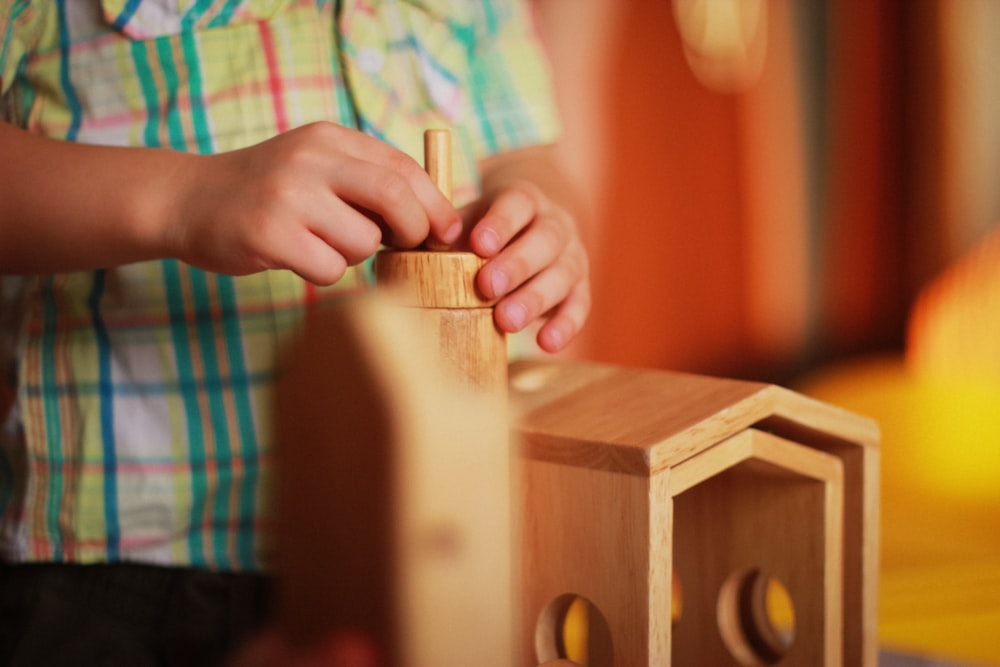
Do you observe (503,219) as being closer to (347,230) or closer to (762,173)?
(347,230)

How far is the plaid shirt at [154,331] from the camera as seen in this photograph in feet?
1.79

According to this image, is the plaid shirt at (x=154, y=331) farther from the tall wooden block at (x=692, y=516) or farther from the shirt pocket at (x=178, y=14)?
the tall wooden block at (x=692, y=516)

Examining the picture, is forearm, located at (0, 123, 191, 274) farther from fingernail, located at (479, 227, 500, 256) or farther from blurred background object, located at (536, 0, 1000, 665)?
blurred background object, located at (536, 0, 1000, 665)

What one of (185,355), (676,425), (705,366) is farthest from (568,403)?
(705,366)

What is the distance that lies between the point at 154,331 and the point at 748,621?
377mm

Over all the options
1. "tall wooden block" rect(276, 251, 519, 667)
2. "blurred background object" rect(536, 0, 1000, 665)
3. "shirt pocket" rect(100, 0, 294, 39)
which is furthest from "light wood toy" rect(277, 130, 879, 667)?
"blurred background object" rect(536, 0, 1000, 665)

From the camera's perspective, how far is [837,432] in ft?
1.81

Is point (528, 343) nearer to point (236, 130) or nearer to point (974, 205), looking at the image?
point (236, 130)

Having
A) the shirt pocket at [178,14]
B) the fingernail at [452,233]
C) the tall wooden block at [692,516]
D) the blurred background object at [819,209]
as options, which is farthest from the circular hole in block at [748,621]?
the blurred background object at [819,209]

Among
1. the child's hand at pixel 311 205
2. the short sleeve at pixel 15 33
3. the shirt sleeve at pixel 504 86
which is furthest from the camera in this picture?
the shirt sleeve at pixel 504 86

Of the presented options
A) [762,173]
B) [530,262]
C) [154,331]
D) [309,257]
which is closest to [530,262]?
[530,262]

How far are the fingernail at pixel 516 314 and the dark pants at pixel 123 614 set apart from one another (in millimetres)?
240

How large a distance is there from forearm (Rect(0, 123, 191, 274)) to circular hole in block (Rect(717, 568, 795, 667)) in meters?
0.38

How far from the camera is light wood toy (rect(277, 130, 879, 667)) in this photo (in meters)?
0.44
